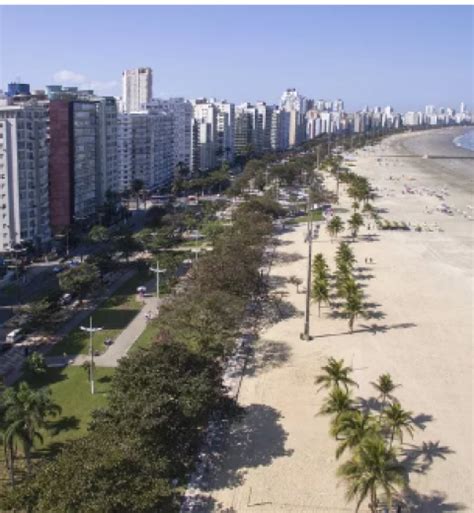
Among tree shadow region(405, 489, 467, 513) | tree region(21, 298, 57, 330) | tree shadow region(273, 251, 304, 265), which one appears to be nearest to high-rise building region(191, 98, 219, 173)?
tree shadow region(273, 251, 304, 265)

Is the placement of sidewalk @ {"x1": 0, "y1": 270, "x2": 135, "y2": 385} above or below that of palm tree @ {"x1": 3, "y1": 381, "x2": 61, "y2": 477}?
below

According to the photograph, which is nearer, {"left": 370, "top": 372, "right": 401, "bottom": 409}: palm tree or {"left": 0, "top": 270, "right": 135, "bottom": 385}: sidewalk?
{"left": 370, "top": 372, "right": 401, "bottom": 409}: palm tree

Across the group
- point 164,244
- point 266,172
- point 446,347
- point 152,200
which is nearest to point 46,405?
point 446,347

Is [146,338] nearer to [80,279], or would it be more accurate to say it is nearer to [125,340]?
[125,340]

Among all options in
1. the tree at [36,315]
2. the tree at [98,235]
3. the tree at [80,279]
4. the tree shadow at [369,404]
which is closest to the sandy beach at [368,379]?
the tree shadow at [369,404]

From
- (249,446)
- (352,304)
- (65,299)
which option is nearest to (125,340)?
(65,299)

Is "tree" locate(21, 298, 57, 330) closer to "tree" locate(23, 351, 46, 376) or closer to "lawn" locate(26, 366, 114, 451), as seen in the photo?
"tree" locate(23, 351, 46, 376)

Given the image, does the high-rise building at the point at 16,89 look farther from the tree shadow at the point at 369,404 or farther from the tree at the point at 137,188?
the tree shadow at the point at 369,404
